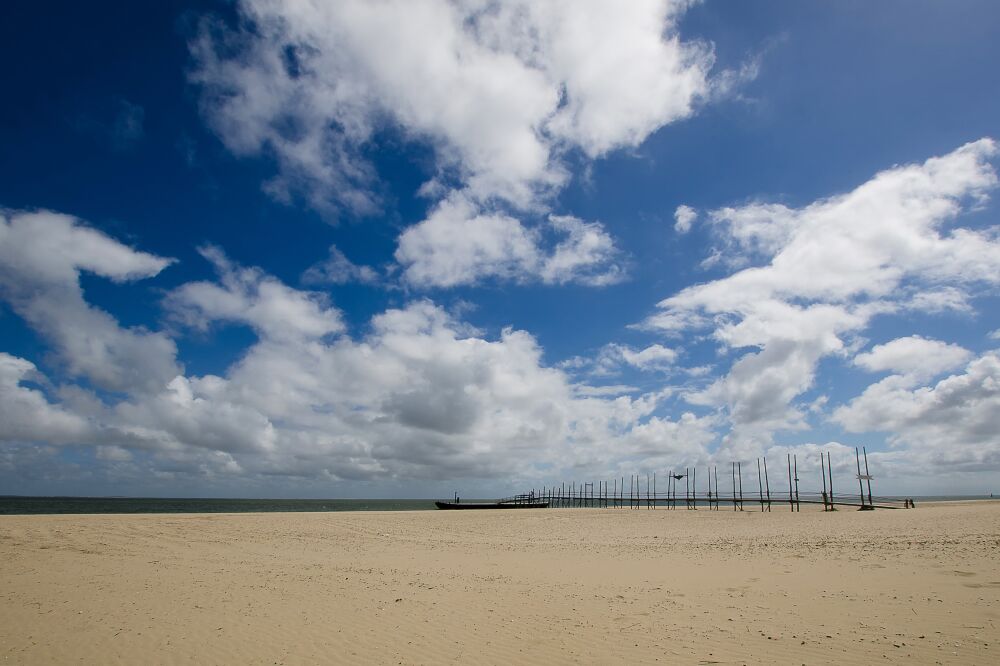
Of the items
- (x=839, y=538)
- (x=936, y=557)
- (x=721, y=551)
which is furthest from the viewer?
(x=839, y=538)

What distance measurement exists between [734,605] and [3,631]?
13.0 m

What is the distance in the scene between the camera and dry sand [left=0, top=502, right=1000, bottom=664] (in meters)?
7.85

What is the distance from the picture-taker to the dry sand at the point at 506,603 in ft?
25.8

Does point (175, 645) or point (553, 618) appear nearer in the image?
point (175, 645)

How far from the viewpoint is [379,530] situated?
27797 millimetres

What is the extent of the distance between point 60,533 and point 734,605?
2654 centimetres

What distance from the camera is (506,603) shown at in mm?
10875

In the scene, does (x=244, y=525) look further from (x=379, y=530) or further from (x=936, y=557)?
(x=936, y=557)

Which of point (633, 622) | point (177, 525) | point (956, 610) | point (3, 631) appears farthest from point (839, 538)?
point (177, 525)

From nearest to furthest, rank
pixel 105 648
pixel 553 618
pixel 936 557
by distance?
pixel 105 648, pixel 553 618, pixel 936 557

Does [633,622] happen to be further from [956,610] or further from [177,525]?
[177,525]

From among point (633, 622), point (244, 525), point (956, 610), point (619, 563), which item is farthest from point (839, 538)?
point (244, 525)

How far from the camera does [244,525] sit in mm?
29125

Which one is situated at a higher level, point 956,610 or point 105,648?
point 956,610
